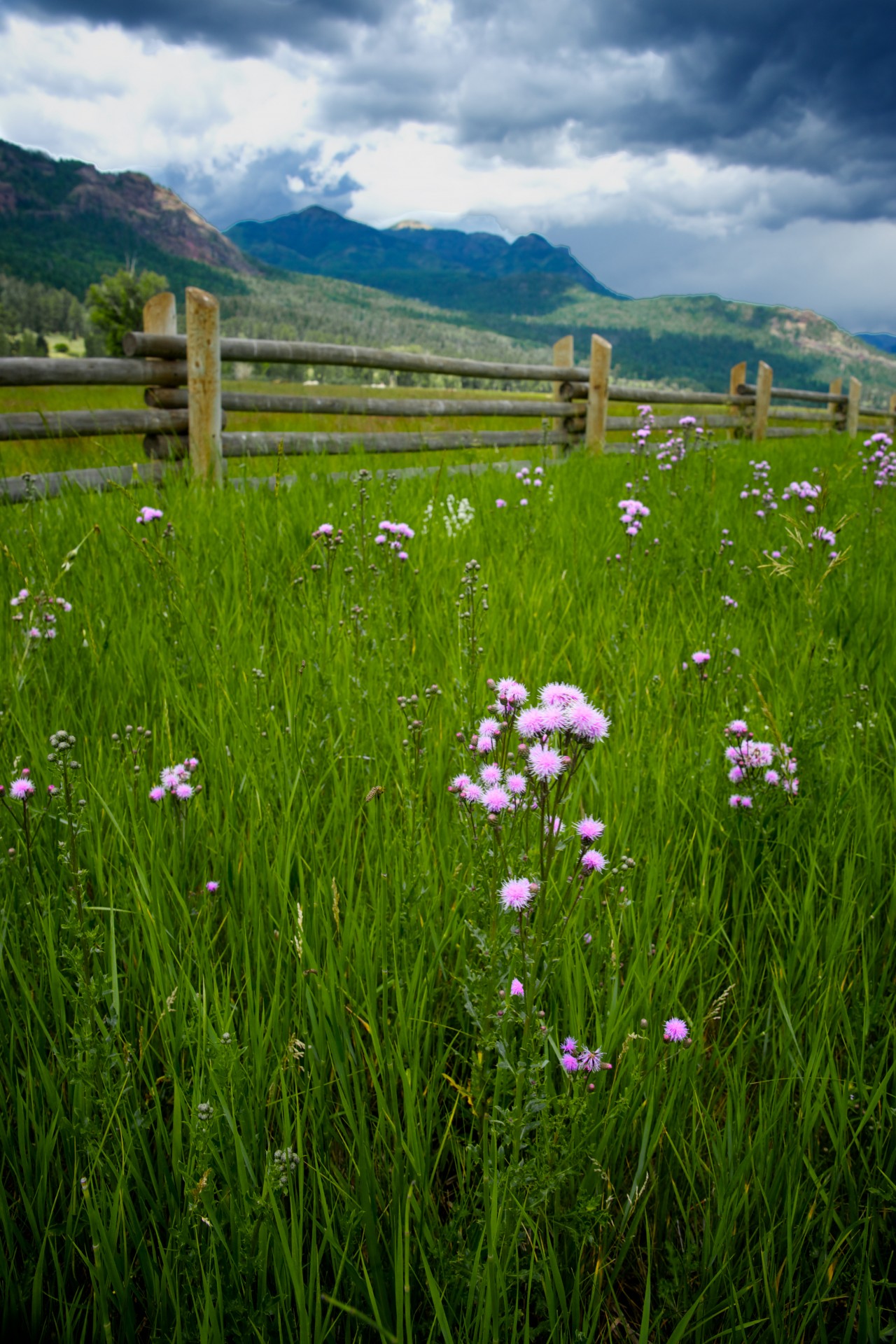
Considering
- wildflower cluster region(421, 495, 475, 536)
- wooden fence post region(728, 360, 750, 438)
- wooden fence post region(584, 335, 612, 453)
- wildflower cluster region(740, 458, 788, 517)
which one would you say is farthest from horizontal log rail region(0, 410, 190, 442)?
wooden fence post region(728, 360, 750, 438)

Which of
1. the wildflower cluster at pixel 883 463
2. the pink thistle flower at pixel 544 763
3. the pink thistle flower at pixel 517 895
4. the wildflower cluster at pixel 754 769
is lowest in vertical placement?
the wildflower cluster at pixel 754 769

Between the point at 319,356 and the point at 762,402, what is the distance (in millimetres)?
10957

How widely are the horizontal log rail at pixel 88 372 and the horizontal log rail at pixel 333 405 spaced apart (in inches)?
6.1

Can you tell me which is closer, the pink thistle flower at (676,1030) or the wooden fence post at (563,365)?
the pink thistle flower at (676,1030)

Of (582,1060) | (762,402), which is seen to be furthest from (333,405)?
(762,402)

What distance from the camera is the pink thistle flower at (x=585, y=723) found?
1.05m

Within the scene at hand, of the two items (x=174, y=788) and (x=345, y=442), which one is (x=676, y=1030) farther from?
(x=345, y=442)

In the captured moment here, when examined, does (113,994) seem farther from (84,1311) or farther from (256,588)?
(256,588)

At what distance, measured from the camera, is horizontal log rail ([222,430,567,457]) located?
6676 millimetres

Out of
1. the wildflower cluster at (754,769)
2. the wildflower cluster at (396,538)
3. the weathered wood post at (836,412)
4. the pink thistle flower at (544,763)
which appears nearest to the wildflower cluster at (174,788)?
the pink thistle flower at (544,763)

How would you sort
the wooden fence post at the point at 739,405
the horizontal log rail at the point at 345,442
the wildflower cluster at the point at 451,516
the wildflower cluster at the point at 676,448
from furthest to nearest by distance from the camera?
the wooden fence post at the point at 739,405, the horizontal log rail at the point at 345,442, the wildflower cluster at the point at 676,448, the wildflower cluster at the point at 451,516

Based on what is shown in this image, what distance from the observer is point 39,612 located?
2.50 m

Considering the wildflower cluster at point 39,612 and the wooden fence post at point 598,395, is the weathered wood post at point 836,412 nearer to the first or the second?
the wooden fence post at point 598,395

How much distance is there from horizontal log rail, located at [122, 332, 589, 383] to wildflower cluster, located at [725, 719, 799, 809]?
18.3 ft
